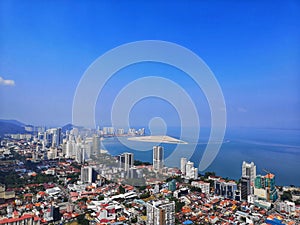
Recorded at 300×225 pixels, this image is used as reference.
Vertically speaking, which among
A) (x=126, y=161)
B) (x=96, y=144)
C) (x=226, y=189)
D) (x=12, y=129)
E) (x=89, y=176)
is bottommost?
(x=226, y=189)

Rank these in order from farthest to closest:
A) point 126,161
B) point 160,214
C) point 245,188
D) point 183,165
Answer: point 183,165
point 245,188
point 126,161
point 160,214

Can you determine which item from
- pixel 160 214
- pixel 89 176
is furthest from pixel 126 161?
pixel 160 214

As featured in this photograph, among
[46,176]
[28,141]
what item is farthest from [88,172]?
[28,141]

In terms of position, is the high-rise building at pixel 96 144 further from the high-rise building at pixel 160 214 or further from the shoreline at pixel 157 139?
the high-rise building at pixel 160 214

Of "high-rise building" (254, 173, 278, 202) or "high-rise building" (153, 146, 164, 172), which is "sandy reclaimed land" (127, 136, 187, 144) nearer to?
"high-rise building" (153, 146, 164, 172)

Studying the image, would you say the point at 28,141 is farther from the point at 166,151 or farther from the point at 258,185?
the point at 258,185

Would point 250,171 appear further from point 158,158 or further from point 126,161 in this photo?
point 126,161

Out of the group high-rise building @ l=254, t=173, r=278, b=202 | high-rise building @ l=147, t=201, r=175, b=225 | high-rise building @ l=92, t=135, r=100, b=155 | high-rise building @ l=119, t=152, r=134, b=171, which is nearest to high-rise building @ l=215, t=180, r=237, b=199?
high-rise building @ l=254, t=173, r=278, b=202
